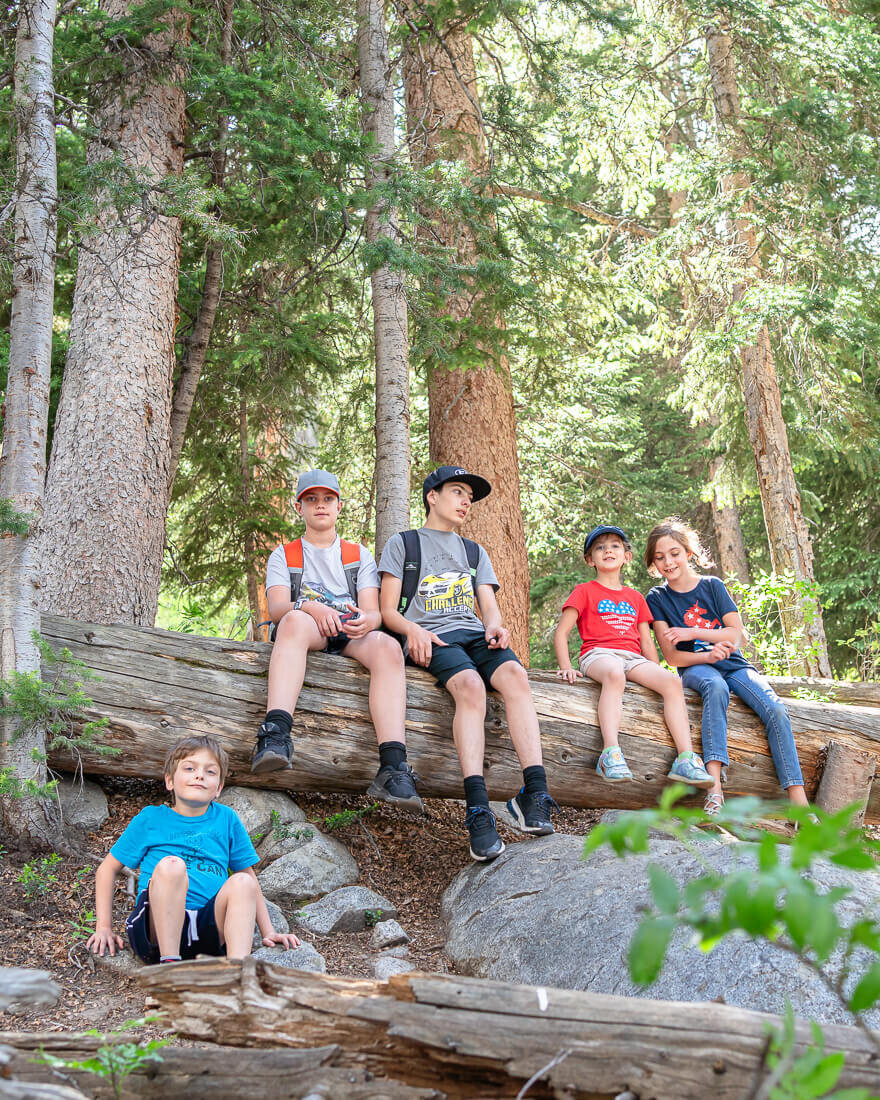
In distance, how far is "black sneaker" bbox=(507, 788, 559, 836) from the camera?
202 inches

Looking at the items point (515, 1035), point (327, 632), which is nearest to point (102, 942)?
point (327, 632)

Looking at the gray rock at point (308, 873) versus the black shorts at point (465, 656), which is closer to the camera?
the gray rock at point (308, 873)

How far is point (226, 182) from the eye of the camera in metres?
8.12

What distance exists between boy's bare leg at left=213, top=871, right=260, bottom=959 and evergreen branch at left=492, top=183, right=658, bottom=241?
7.16 metres

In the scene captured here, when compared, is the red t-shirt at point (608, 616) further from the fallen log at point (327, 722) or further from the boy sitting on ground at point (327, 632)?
the boy sitting on ground at point (327, 632)

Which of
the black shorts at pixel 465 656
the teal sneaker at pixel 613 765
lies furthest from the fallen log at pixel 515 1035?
the teal sneaker at pixel 613 765

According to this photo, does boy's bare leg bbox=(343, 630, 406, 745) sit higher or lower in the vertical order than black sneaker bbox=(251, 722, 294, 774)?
higher

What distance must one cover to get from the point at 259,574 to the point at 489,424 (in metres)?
2.98

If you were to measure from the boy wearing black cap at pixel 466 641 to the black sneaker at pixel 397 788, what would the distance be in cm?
37

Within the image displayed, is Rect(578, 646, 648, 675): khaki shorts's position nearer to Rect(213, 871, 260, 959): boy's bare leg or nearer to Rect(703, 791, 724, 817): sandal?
Rect(703, 791, 724, 817): sandal

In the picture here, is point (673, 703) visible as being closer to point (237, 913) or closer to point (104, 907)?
point (237, 913)

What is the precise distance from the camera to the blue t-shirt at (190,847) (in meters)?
4.03

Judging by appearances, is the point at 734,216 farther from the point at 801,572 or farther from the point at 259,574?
the point at 259,574

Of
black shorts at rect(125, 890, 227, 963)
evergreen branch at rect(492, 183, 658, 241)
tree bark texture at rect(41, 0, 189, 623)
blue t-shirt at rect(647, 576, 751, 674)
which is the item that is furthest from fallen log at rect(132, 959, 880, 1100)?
evergreen branch at rect(492, 183, 658, 241)
